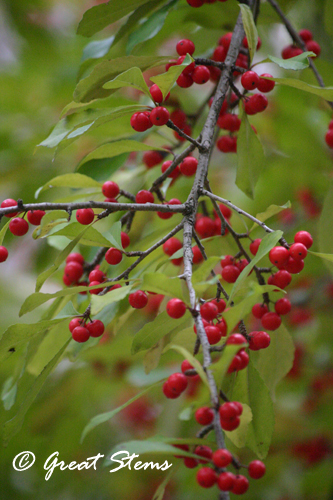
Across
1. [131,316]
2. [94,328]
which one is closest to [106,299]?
[94,328]

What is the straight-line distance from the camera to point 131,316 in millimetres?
1336

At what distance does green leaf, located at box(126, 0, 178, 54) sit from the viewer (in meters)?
0.76

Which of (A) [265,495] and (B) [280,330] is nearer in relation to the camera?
(B) [280,330]

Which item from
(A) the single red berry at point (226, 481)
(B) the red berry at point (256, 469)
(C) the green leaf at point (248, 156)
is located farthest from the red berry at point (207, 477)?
(C) the green leaf at point (248, 156)

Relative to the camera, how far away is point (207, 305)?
0.48 m

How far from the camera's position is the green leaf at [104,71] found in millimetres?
630

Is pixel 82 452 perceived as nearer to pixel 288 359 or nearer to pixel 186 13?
pixel 288 359

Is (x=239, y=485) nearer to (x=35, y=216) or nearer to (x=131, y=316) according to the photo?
(x=35, y=216)

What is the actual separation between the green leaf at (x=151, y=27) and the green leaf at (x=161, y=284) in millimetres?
504

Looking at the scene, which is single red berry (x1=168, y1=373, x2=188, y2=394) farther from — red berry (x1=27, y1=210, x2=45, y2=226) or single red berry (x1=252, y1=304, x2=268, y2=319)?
red berry (x1=27, y1=210, x2=45, y2=226)

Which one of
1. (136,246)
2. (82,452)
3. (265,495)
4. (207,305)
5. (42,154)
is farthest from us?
(82,452)

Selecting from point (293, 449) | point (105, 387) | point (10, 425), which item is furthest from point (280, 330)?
point (293, 449)

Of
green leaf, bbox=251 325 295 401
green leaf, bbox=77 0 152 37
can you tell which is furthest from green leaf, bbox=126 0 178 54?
green leaf, bbox=251 325 295 401

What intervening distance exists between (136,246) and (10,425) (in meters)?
0.35
